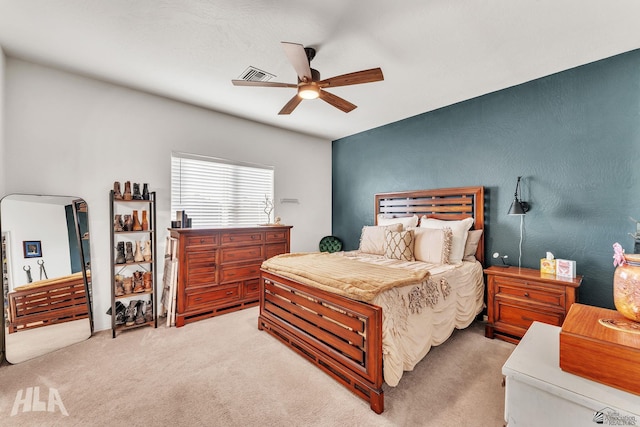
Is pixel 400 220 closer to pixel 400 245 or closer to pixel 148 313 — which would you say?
pixel 400 245

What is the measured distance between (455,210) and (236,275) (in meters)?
3.10

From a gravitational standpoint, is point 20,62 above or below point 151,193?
above

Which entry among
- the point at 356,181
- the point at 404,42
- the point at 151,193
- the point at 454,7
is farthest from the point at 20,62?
the point at 356,181

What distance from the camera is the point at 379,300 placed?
1847 mm

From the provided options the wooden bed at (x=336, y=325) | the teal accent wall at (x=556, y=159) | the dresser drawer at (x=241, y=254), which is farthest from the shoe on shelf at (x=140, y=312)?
the teal accent wall at (x=556, y=159)

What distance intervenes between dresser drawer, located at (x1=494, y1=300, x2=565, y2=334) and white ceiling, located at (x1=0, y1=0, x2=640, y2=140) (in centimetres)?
243

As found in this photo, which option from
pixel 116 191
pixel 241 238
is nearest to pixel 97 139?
pixel 116 191

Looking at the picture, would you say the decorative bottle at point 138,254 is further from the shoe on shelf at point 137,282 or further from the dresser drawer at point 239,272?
the dresser drawer at point 239,272

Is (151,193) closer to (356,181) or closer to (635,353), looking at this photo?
(356,181)

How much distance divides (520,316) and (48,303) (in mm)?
4638

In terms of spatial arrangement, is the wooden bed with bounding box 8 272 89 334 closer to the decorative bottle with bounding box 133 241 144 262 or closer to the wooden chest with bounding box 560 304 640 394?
the decorative bottle with bounding box 133 241 144 262

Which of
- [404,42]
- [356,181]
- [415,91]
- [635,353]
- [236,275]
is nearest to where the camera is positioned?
[635,353]

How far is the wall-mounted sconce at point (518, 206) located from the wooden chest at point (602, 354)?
5.38ft

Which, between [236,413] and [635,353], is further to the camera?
[236,413]
